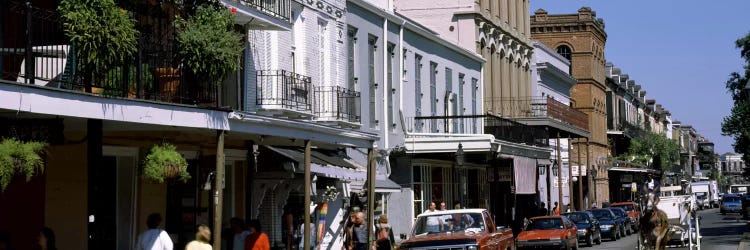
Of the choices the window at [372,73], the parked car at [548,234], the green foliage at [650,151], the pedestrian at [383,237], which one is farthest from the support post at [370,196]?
the green foliage at [650,151]

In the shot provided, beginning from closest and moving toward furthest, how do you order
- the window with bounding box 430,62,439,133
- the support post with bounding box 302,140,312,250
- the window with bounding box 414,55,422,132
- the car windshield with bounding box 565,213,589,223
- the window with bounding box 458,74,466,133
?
the support post with bounding box 302,140,312,250, the window with bounding box 414,55,422,132, the window with bounding box 430,62,439,133, the car windshield with bounding box 565,213,589,223, the window with bounding box 458,74,466,133

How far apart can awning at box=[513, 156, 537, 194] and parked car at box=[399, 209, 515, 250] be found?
14373 millimetres

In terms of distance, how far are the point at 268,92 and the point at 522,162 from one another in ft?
57.4

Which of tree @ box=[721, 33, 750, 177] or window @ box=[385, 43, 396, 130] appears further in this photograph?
tree @ box=[721, 33, 750, 177]

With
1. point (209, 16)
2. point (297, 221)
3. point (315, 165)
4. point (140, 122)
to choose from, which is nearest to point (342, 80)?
point (297, 221)

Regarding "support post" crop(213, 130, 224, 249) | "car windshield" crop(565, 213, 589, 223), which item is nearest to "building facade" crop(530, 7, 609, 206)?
"car windshield" crop(565, 213, 589, 223)

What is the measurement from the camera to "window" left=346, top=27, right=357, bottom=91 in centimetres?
3039

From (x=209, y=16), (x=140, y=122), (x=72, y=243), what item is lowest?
(x=72, y=243)

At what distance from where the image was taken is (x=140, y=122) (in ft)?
52.6

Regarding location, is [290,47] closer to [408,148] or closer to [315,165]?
[315,165]

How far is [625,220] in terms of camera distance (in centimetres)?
4681

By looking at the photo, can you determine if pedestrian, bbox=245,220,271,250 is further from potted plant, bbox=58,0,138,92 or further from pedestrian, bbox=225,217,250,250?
potted plant, bbox=58,0,138,92

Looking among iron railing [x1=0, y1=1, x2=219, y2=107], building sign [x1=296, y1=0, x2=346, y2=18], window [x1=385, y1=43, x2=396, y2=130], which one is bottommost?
iron railing [x1=0, y1=1, x2=219, y2=107]

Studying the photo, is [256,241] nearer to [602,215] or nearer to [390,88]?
[390,88]
